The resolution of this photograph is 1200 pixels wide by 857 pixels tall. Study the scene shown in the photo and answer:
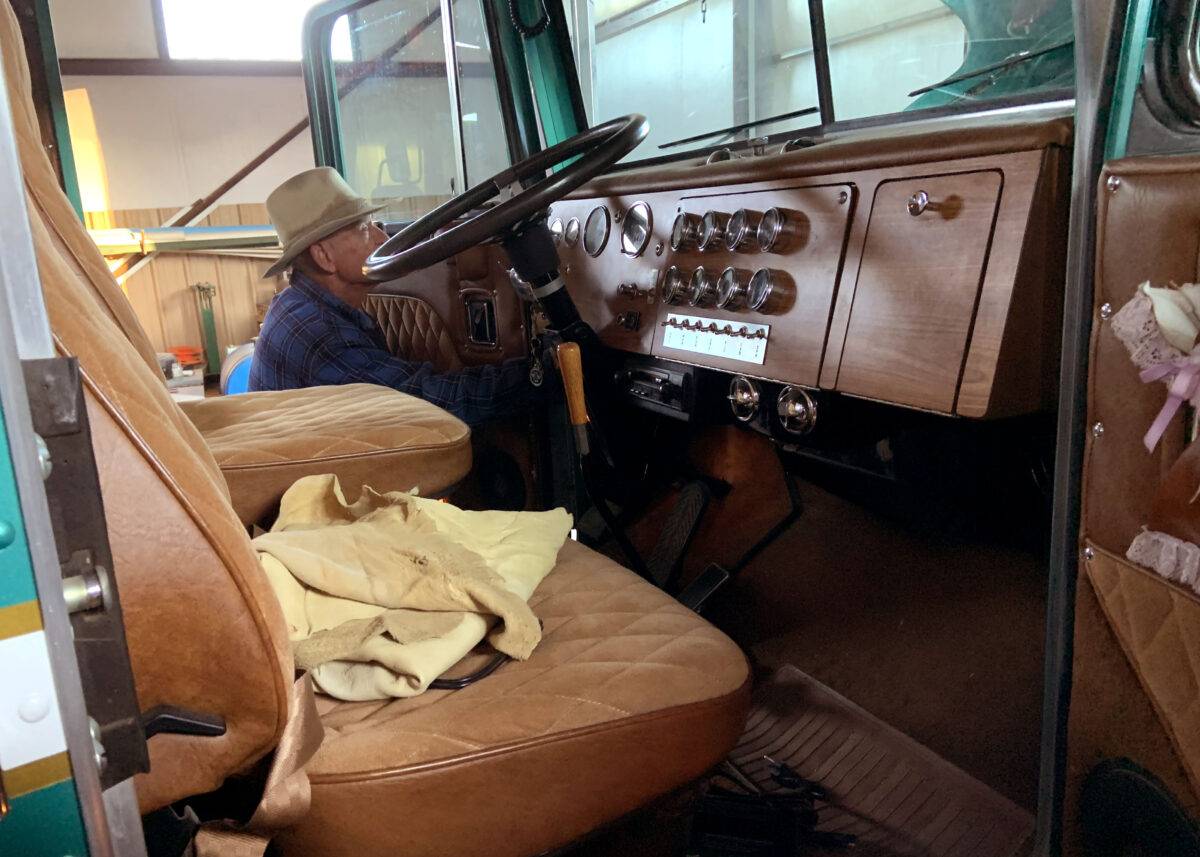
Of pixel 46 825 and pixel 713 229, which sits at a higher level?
pixel 713 229

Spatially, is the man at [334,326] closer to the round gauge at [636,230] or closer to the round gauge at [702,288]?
the round gauge at [636,230]

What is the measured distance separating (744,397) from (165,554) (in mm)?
986

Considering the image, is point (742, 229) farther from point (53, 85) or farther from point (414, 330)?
point (53, 85)

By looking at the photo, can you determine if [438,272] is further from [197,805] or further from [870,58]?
[197,805]

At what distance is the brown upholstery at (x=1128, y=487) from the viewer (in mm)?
703

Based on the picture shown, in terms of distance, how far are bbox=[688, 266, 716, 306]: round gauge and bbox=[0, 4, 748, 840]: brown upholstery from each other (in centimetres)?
47

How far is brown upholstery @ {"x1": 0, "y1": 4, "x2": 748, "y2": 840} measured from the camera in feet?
1.85

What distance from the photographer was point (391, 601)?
93 cm

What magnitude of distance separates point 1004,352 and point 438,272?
5.24ft

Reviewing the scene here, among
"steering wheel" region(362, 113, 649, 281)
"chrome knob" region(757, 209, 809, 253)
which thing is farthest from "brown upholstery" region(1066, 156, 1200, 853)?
"steering wheel" region(362, 113, 649, 281)

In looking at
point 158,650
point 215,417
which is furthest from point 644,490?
point 158,650

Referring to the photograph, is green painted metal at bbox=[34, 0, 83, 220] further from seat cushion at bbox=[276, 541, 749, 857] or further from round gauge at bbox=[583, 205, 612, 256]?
seat cushion at bbox=[276, 541, 749, 857]

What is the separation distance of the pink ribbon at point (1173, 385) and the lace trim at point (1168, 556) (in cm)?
7

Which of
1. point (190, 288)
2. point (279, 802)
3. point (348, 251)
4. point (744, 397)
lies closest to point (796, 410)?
point (744, 397)
